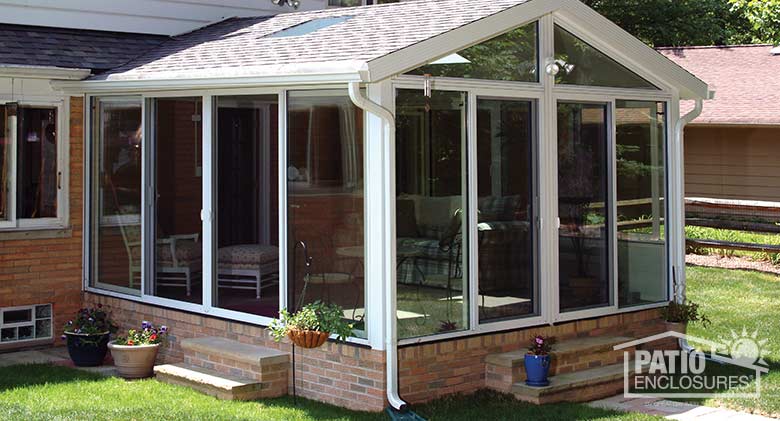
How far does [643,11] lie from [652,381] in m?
18.2

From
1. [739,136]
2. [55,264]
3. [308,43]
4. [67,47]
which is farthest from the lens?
[739,136]

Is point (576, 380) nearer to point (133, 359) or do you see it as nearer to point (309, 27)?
point (133, 359)

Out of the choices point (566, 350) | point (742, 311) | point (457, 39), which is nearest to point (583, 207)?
point (566, 350)

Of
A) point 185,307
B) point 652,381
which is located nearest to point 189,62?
point 185,307

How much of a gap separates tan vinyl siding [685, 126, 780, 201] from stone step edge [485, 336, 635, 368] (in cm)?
1017

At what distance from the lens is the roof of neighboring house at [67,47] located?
10062 mm

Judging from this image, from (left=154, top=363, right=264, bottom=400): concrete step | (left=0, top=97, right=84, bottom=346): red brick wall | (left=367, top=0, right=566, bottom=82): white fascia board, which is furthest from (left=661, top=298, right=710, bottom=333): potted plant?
(left=0, top=97, right=84, bottom=346): red brick wall

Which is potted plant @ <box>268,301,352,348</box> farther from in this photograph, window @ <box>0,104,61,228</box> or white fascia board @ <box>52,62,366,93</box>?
window @ <box>0,104,61,228</box>

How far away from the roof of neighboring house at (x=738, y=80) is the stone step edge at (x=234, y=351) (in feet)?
36.4

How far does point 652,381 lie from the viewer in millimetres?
8781

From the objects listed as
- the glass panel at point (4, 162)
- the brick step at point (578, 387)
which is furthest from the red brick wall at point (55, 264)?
the brick step at point (578, 387)

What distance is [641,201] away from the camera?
9.56 metres

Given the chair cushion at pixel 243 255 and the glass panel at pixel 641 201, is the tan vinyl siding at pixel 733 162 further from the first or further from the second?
the chair cushion at pixel 243 255

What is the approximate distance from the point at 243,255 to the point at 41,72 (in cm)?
270
